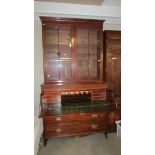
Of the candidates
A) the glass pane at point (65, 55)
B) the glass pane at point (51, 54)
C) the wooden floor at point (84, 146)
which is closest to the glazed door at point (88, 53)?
the glass pane at point (65, 55)

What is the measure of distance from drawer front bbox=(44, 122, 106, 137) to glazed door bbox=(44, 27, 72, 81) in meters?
0.80

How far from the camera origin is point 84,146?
2.64 metres

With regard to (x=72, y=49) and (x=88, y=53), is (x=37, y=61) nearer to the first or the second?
(x=72, y=49)

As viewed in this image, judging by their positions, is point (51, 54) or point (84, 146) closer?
point (84, 146)

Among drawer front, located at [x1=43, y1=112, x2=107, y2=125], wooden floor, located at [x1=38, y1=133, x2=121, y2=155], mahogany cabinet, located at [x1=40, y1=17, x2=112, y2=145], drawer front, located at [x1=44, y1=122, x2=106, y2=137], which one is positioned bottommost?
wooden floor, located at [x1=38, y1=133, x2=121, y2=155]

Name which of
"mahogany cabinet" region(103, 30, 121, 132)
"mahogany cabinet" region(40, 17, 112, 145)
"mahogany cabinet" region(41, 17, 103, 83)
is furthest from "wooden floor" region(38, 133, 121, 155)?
"mahogany cabinet" region(41, 17, 103, 83)

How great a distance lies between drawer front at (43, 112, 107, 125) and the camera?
2.63 m

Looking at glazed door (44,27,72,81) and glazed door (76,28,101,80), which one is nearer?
glazed door (44,27,72,81)

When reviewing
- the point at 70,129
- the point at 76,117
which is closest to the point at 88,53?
the point at 76,117

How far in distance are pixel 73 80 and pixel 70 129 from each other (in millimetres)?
844

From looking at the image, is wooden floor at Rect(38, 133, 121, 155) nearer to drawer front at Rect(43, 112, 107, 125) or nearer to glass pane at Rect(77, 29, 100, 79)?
drawer front at Rect(43, 112, 107, 125)
